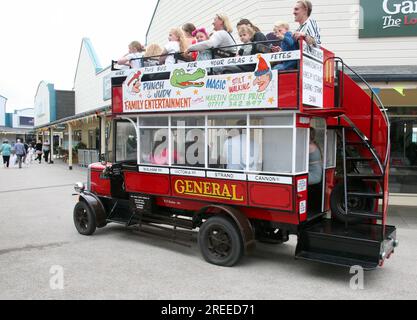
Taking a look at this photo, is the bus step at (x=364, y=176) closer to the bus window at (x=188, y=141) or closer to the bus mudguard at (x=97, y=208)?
the bus window at (x=188, y=141)

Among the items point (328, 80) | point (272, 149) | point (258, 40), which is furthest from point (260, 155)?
point (258, 40)

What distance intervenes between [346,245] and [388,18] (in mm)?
7107

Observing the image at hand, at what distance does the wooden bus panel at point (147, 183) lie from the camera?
20.8ft

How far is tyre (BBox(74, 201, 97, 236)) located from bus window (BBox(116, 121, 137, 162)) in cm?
105

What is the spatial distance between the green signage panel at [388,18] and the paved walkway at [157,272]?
4.88 meters

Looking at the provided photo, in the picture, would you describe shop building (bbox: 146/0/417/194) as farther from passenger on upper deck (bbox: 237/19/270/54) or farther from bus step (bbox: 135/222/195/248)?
bus step (bbox: 135/222/195/248)

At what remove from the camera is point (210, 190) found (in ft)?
19.1

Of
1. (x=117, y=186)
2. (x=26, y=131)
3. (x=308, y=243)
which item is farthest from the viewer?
(x=26, y=131)

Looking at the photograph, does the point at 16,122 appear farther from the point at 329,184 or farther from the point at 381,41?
the point at 329,184

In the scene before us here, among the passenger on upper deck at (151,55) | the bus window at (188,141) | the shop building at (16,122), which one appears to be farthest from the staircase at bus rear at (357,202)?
the shop building at (16,122)

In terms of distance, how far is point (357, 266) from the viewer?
4.73m
